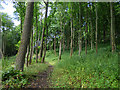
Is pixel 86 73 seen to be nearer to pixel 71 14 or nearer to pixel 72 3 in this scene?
pixel 71 14

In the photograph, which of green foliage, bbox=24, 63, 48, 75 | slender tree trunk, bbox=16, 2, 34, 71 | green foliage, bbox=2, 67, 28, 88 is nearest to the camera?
green foliage, bbox=2, 67, 28, 88

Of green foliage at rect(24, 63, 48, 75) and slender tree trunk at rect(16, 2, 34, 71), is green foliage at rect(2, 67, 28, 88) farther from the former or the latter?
green foliage at rect(24, 63, 48, 75)

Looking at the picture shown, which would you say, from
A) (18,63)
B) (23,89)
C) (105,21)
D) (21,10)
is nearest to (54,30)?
(21,10)

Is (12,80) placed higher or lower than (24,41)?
lower

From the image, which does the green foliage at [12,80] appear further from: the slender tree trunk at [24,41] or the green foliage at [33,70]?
the green foliage at [33,70]

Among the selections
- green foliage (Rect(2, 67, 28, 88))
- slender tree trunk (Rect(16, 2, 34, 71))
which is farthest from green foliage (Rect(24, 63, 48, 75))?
green foliage (Rect(2, 67, 28, 88))

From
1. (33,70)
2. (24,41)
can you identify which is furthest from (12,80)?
(33,70)

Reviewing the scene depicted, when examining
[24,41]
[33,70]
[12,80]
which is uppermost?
[24,41]

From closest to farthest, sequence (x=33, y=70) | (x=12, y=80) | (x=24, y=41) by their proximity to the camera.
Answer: (x=12, y=80) < (x=24, y=41) < (x=33, y=70)

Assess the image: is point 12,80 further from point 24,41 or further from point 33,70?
point 33,70

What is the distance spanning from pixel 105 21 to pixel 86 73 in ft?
59.7

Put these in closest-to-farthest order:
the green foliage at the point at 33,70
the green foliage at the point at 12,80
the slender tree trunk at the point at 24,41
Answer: the green foliage at the point at 12,80 → the slender tree trunk at the point at 24,41 → the green foliage at the point at 33,70

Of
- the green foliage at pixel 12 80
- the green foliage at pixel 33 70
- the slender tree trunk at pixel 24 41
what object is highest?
the slender tree trunk at pixel 24 41

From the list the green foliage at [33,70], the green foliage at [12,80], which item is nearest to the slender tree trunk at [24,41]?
the green foliage at [12,80]
